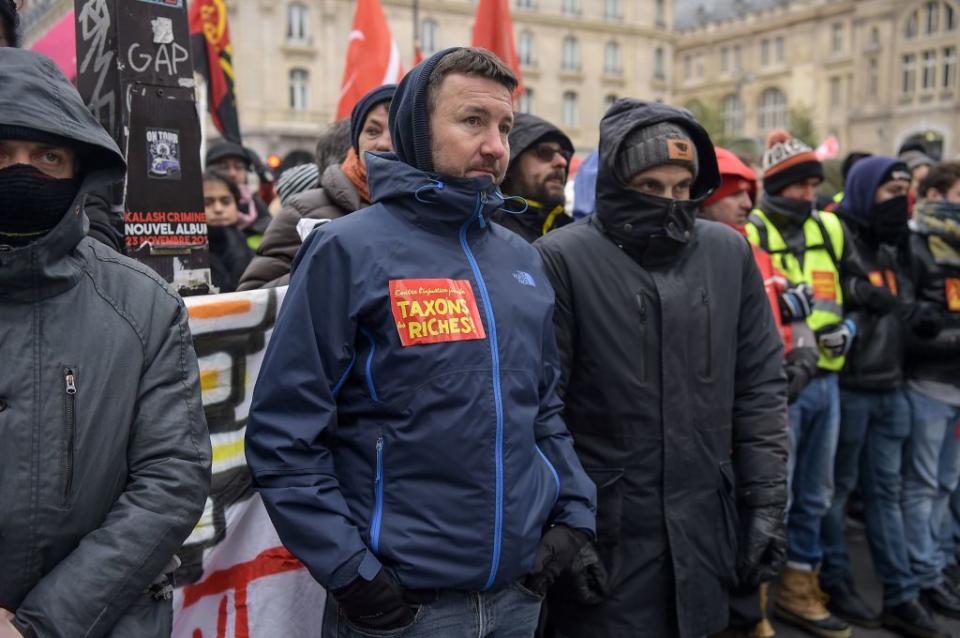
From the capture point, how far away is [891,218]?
474 cm

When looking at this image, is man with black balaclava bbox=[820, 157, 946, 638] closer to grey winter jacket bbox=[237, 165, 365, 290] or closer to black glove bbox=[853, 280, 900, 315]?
black glove bbox=[853, 280, 900, 315]

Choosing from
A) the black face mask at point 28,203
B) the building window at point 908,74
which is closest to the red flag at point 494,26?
the black face mask at point 28,203

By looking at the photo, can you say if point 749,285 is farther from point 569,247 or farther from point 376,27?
point 376,27

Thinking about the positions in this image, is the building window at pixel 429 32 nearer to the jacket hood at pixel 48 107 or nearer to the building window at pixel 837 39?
the building window at pixel 837 39

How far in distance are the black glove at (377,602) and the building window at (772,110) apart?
6900 centimetres

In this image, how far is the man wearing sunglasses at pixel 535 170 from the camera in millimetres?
3797

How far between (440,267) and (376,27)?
15.6 feet

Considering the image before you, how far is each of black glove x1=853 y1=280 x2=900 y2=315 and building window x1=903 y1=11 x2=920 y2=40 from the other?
62.1 m

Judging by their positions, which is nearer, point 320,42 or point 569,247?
point 569,247

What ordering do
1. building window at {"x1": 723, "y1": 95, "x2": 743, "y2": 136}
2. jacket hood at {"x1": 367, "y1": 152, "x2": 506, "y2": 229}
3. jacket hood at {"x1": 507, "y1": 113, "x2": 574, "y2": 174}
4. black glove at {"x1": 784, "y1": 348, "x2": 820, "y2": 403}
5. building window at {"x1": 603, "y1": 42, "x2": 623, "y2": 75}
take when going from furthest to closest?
building window at {"x1": 723, "y1": 95, "x2": 743, "y2": 136} → building window at {"x1": 603, "y1": 42, "x2": 623, "y2": 75} → black glove at {"x1": 784, "y1": 348, "x2": 820, "y2": 403} → jacket hood at {"x1": 507, "y1": 113, "x2": 574, "y2": 174} → jacket hood at {"x1": 367, "y1": 152, "x2": 506, "y2": 229}

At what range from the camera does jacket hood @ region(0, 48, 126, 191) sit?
1.71 metres

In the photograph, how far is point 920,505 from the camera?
470cm

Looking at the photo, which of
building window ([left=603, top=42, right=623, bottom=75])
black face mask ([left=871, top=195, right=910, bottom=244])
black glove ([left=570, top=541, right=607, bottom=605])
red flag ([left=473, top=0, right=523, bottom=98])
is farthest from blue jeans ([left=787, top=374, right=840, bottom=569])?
building window ([left=603, top=42, right=623, bottom=75])

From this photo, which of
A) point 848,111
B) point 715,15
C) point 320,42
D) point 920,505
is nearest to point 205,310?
Answer: point 920,505
